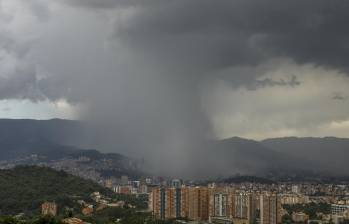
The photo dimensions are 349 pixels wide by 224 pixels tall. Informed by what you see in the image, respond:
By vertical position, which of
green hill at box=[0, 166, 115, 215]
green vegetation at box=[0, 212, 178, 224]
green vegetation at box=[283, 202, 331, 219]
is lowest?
green vegetation at box=[283, 202, 331, 219]

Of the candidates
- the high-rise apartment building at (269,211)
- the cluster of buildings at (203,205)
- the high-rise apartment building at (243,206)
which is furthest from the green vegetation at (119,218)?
the high-rise apartment building at (243,206)

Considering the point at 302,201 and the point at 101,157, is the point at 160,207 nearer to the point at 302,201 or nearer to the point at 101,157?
the point at 302,201

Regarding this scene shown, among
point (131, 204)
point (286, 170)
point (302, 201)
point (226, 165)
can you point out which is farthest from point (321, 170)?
point (131, 204)

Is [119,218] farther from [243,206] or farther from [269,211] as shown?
[269,211]

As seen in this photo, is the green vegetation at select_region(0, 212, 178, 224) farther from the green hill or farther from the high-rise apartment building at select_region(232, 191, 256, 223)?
the high-rise apartment building at select_region(232, 191, 256, 223)

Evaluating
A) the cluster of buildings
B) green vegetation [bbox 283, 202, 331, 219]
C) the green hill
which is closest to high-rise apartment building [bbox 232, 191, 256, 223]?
the cluster of buildings

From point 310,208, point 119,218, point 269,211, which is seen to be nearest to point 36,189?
point 119,218
